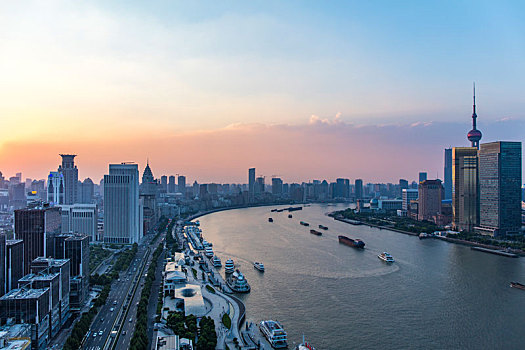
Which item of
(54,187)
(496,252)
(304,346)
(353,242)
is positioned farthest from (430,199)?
(54,187)

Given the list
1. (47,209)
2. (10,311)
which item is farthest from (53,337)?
(47,209)

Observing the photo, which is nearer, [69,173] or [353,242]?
[353,242]

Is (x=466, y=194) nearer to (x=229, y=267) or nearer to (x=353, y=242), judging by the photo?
Answer: (x=353, y=242)

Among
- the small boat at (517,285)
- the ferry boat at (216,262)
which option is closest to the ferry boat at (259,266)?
the ferry boat at (216,262)

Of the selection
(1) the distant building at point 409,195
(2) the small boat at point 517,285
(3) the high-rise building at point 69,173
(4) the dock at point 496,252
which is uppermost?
(3) the high-rise building at point 69,173

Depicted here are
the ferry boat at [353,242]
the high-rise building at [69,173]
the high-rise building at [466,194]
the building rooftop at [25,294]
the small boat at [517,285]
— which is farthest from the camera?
the high-rise building at [69,173]

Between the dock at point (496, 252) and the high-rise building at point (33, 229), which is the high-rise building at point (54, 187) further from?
the dock at point (496, 252)
